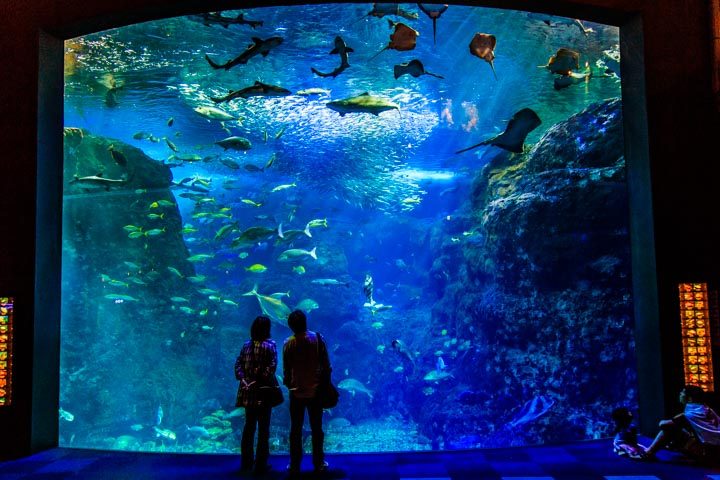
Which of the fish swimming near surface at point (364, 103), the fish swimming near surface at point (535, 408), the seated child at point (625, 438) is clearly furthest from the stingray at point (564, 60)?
the fish swimming near surface at point (535, 408)

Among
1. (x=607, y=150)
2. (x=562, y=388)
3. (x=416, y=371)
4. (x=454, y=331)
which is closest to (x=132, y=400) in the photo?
(x=416, y=371)

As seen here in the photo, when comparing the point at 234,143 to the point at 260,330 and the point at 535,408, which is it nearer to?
the point at 260,330

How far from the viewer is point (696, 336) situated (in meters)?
5.04

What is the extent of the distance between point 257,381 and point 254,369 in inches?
4.9

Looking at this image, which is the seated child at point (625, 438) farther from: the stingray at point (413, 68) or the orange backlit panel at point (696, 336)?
the stingray at point (413, 68)

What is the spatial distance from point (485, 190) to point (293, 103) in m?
6.99

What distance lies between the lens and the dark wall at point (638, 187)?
5.18 meters

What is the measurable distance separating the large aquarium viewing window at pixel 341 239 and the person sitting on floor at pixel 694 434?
428cm

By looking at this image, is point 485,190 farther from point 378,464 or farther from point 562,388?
point 378,464

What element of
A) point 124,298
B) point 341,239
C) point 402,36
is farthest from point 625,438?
point 341,239

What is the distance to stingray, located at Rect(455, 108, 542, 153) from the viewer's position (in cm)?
636

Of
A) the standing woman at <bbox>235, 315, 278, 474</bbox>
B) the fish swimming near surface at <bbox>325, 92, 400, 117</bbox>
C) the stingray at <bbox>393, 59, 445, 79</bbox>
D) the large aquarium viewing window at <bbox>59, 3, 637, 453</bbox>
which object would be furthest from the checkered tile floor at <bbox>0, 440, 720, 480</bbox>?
the stingray at <bbox>393, 59, 445, 79</bbox>

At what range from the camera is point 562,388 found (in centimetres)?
932

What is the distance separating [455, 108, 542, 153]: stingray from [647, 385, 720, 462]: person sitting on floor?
4.10 meters
